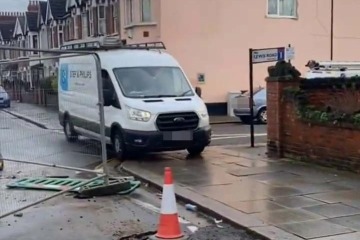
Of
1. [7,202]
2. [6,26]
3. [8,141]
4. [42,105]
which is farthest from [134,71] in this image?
[6,26]

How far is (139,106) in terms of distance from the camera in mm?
12078

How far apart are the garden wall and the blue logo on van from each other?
5.17 meters

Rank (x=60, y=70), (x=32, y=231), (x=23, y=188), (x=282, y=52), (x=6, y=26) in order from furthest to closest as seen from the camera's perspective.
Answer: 1. (x=6, y=26)
2. (x=60, y=70)
3. (x=282, y=52)
4. (x=23, y=188)
5. (x=32, y=231)

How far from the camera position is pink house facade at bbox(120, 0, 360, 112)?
2438 centimetres

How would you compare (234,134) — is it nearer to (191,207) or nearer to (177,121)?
(177,121)

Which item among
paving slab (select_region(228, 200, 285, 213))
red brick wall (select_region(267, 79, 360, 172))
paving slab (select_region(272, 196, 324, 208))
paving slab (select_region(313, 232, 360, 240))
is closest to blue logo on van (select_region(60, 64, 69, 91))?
red brick wall (select_region(267, 79, 360, 172))

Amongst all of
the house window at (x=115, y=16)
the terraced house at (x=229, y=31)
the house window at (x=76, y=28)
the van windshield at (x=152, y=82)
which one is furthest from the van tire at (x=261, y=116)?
the house window at (x=76, y=28)

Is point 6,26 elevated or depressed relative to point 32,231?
elevated

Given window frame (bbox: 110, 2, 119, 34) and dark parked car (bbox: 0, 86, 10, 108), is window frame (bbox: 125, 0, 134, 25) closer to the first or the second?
window frame (bbox: 110, 2, 119, 34)

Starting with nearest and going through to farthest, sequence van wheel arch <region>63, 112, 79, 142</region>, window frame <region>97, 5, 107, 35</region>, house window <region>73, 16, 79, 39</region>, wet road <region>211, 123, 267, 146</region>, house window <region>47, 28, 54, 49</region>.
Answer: van wheel arch <region>63, 112, 79, 142</region>
wet road <region>211, 123, 267, 146</region>
window frame <region>97, 5, 107, 35</region>
house window <region>73, 16, 79, 39</region>
house window <region>47, 28, 54, 49</region>

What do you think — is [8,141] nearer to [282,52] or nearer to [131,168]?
[131,168]

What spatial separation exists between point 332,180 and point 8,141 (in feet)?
17.6

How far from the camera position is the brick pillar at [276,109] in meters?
11.9

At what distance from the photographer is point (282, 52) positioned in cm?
1427
